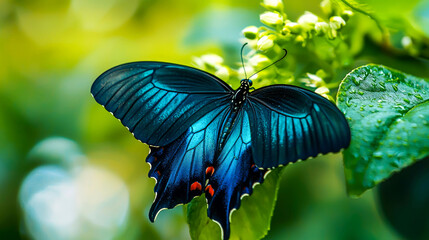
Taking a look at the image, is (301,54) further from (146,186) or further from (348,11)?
(146,186)

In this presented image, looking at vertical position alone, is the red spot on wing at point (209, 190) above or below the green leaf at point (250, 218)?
above

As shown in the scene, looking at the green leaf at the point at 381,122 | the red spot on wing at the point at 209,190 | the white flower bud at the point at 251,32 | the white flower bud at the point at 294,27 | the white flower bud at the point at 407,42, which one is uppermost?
the white flower bud at the point at 251,32

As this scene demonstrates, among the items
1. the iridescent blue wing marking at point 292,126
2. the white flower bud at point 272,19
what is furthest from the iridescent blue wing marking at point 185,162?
the white flower bud at point 272,19

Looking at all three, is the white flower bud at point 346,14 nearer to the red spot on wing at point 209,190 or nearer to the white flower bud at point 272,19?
the white flower bud at point 272,19

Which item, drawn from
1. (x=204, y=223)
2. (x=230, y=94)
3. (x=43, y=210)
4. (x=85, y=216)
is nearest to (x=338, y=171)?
(x=230, y=94)

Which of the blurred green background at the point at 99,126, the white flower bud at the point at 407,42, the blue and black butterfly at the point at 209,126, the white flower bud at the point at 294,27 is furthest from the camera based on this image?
the blurred green background at the point at 99,126

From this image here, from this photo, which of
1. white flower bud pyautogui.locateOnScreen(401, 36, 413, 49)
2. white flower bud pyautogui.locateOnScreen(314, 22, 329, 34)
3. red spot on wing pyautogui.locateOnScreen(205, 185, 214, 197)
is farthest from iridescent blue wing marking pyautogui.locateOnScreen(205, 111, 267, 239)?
white flower bud pyautogui.locateOnScreen(401, 36, 413, 49)

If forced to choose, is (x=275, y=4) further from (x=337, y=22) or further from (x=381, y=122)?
(x=381, y=122)

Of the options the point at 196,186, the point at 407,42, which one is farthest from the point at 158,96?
the point at 407,42
